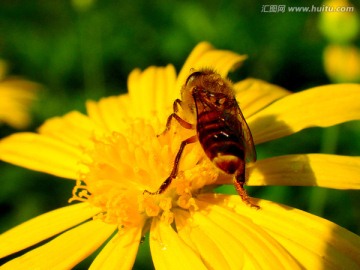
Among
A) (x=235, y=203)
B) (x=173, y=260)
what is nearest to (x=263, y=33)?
(x=235, y=203)

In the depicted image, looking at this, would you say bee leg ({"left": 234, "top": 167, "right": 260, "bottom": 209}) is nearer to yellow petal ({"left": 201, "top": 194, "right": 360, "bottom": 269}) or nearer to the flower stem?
yellow petal ({"left": 201, "top": 194, "right": 360, "bottom": 269})

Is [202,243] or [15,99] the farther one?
[15,99]

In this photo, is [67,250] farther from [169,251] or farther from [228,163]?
[228,163]

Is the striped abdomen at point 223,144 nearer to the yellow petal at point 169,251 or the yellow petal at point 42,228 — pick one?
the yellow petal at point 169,251

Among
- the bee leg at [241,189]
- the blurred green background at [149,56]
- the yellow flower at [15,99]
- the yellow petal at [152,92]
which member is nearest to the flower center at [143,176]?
the bee leg at [241,189]

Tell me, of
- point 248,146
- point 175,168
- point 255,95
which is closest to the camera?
point 248,146

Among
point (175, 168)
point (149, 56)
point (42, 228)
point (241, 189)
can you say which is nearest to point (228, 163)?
point (241, 189)

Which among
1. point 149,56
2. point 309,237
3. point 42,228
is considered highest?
point 149,56

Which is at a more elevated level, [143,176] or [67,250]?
[143,176]

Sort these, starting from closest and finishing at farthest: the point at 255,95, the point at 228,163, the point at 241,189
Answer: the point at 228,163 → the point at 241,189 → the point at 255,95
